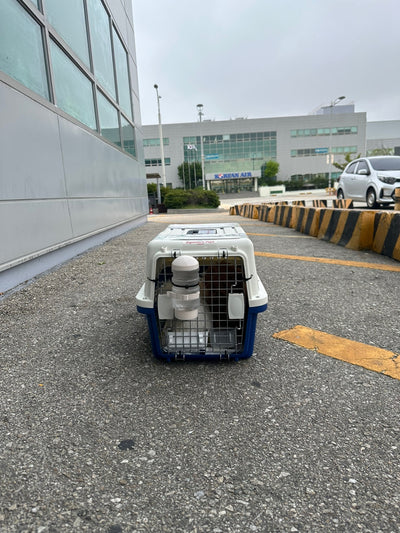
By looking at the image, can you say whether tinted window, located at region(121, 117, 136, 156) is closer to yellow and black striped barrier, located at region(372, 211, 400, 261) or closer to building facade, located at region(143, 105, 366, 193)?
yellow and black striped barrier, located at region(372, 211, 400, 261)

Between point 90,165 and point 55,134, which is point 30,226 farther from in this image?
point 90,165

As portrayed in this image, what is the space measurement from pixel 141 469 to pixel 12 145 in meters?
3.45

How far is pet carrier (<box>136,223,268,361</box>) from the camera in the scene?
1.76 m

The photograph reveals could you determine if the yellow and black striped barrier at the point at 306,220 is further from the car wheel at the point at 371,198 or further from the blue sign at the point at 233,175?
the blue sign at the point at 233,175

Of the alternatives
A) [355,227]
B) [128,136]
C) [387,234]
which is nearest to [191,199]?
[128,136]

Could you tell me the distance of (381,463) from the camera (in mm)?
1244

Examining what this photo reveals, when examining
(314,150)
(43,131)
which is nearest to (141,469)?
(43,131)

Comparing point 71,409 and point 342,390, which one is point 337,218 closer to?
point 342,390

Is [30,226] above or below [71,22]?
below

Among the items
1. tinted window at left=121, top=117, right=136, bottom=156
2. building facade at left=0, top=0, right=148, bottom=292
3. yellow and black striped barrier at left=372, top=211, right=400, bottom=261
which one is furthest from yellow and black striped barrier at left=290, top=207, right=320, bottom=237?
tinted window at left=121, top=117, right=136, bottom=156

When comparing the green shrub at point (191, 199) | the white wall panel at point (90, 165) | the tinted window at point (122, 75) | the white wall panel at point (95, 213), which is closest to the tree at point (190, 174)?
the green shrub at point (191, 199)

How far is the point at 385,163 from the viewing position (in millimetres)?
9695

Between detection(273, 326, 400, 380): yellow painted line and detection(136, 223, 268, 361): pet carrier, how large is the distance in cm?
49

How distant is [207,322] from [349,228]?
14.5 ft
